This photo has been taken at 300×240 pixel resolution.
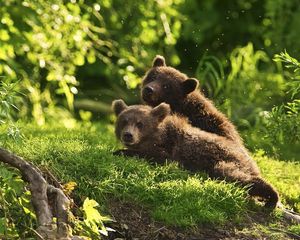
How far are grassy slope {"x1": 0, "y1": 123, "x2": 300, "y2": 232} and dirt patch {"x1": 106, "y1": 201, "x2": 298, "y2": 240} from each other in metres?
0.07

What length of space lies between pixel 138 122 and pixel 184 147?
56 cm

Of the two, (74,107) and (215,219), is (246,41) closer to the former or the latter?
(74,107)

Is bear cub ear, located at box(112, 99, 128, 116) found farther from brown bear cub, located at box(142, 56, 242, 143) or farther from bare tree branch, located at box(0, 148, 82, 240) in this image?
bare tree branch, located at box(0, 148, 82, 240)

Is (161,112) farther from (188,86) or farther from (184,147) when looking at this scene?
(188,86)

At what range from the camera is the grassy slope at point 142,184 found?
21.8 feet

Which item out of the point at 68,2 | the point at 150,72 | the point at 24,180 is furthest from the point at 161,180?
the point at 68,2

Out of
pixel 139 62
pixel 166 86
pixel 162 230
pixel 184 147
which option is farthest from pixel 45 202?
pixel 139 62

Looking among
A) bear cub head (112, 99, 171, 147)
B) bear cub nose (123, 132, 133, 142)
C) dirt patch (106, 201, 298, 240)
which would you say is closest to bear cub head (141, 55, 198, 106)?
bear cub head (112, 99, 171, 147)

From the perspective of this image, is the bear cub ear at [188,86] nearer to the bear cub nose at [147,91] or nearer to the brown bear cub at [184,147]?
the bear cub nose at [147,91]

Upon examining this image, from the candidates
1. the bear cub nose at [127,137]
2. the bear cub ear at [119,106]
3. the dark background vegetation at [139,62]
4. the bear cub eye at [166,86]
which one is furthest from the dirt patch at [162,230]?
the bear cub eye at [166,86]

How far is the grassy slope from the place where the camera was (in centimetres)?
664

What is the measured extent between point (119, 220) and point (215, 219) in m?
0.70

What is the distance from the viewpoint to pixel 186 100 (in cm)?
869

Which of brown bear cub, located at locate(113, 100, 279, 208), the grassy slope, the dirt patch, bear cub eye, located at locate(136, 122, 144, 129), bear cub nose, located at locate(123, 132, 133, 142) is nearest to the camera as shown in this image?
the dirt patch
